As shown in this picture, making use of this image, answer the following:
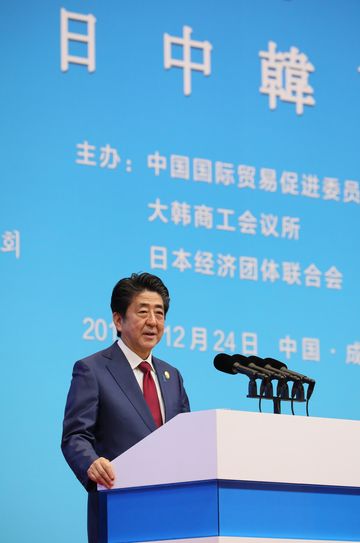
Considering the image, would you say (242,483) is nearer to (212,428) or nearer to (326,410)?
(212,428)

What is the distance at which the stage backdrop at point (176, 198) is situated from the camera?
389 cm

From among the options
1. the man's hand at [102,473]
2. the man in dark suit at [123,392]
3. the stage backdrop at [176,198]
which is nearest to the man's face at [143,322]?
the man in dark suit at [123,392]

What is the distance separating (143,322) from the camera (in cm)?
298

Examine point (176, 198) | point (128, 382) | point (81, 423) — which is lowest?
point (81, 423)

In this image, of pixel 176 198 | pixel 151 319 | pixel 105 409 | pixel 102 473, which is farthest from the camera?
pixel 176 198

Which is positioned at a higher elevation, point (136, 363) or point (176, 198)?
point (176, 198)

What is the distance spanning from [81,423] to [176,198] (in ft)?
5.58

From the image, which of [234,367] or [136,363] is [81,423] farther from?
[234,367]

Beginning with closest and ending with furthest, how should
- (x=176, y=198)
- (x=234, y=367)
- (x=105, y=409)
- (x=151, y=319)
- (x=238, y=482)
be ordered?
(x=238, y=482) < (x=234, y=367) < (x=105, y=409) < (x=151, y=319) < (x=176, y=198)

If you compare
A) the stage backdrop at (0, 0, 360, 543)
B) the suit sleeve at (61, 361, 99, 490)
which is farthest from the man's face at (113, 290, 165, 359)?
the stage backdrop at (0, 0, 360, 543)

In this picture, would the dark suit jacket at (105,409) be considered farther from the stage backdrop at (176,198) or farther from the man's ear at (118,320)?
the stage backdrop at (176,198)

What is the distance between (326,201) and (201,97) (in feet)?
2.45

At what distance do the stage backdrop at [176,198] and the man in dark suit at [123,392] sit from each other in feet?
3.04

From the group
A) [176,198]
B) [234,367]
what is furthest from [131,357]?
[176,198]
